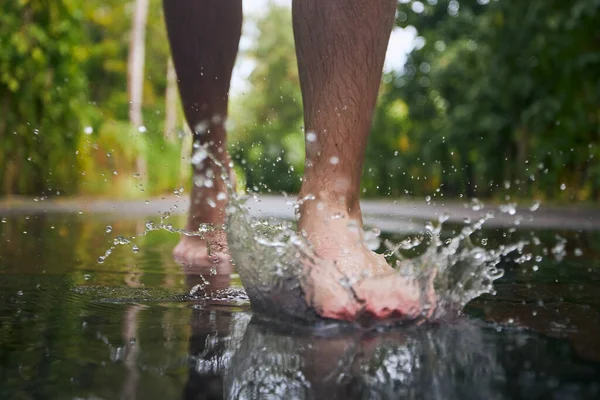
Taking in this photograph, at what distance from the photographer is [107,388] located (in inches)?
46.3

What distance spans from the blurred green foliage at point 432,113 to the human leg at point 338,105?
2.13ft

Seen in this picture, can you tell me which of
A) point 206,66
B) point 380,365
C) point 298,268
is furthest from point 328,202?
point 206,66

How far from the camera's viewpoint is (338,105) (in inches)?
81.3

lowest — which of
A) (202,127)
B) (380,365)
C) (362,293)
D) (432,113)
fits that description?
(380,365)

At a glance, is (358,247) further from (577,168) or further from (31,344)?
(577,168)

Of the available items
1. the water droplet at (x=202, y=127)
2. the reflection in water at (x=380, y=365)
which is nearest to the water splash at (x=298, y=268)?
the reflection in water at (x=380, y=365)

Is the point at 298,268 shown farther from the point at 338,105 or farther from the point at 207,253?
the point at 207,253

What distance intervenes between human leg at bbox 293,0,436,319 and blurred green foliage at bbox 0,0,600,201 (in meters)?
0.65

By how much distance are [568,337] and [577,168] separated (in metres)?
8.80

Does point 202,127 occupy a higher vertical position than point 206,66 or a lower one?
lower

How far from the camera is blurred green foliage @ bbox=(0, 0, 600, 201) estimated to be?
894cm

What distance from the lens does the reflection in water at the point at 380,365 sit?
1.19 metres

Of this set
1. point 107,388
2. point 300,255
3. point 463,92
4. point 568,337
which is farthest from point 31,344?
point 463,92

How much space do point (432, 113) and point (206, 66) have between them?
44.7 ft
